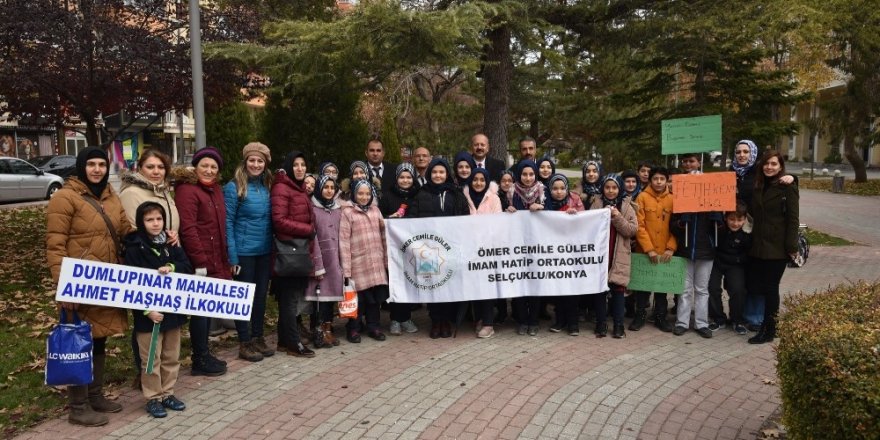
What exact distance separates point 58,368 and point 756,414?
5.12 metres

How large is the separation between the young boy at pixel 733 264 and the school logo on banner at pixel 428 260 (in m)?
2.92

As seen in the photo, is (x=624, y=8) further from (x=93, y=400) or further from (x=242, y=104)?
(x=242, y=104)

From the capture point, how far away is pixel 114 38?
9852 mm

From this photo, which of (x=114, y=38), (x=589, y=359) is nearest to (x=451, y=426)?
(x=589, y=359)

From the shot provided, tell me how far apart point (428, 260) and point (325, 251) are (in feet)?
3.69

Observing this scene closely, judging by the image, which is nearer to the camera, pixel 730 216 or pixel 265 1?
pixel 730 216

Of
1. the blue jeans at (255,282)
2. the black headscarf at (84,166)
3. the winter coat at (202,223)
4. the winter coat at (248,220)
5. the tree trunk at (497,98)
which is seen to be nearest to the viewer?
the black headscarf at (84,166)

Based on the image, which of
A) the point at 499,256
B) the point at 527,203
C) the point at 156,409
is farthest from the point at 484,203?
the point at 156,409

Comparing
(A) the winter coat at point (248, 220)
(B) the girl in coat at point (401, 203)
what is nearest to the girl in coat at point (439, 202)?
(B) the girl in coat at point (401, 203)

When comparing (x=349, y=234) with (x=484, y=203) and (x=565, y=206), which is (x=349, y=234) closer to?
(x=484, y=203)

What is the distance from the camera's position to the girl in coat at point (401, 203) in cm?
701

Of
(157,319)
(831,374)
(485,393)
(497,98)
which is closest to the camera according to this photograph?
(831,374)

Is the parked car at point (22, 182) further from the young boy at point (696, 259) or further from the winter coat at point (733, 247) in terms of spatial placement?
the winter coat at point (733, 247)

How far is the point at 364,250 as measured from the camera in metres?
6.71
